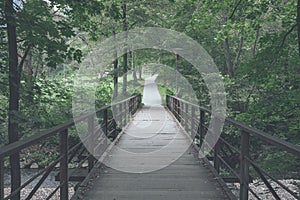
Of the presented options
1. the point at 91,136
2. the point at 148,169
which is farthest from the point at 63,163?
the point at 148,169

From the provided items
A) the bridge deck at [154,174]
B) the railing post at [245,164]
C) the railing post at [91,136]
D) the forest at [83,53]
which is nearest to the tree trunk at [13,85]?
the forest at [83,53]

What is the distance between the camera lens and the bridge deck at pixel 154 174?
14.1ft

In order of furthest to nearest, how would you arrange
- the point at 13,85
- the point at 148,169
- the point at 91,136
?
the point at 13,85, the point at 148,169, the point at 91,136

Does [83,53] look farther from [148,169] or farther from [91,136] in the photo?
[148,169]

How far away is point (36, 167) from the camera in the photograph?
1659cm

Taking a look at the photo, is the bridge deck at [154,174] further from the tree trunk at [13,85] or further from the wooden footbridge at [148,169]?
the tree trunk at [13,85]

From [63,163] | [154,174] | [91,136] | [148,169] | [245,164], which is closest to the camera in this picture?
[245,164]

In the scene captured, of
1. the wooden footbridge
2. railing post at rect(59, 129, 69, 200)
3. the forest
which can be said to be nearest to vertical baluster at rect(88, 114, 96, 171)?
the wooden footbridge

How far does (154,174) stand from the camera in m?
5.32

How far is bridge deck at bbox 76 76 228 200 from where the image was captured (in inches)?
169

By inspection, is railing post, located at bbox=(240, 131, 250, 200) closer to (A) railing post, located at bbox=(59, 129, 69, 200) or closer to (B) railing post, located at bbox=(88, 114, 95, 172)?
(A) railing post, located at bbox=(59, 129, 69, 200)

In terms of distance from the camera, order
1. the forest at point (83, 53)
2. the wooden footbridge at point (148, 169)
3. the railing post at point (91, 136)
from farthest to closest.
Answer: the forest at point (83, 53) < the railing post at point (91, 136) < the wooden footbridge at point (148, 169)

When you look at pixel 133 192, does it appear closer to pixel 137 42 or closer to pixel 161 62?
pixel 137 42

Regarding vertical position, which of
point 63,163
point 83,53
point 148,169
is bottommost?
point 148,169
